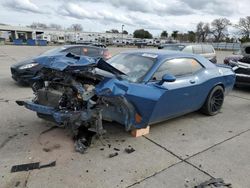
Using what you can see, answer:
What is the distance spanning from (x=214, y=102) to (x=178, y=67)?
1492 millimetres

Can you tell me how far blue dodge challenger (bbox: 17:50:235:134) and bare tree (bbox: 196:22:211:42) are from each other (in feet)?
271

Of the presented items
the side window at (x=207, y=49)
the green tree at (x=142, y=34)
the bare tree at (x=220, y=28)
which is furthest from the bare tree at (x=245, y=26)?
the side window at (x=207, y=49)

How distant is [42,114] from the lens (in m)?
3.75

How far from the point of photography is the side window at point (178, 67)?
4079 millimetres

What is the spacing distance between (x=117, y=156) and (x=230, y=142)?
2014 mm

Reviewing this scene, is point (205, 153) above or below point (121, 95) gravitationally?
below

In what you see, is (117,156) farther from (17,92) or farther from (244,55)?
(244,55)

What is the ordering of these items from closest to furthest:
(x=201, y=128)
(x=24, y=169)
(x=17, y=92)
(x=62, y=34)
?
(x=24, y=169), (x=201, y=128), (x=17, y=92), (x=62, y=34)

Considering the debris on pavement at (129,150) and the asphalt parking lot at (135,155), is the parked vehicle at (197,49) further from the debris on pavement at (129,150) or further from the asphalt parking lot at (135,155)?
the debris on pavement at (129,150)

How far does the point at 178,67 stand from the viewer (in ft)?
14.5

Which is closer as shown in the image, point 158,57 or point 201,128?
point 158,57

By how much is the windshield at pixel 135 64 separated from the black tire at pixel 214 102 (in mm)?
1697

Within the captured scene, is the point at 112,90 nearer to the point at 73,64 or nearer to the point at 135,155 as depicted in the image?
the point at 73,64

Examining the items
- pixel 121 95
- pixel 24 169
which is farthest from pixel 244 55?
pixel 24 169
